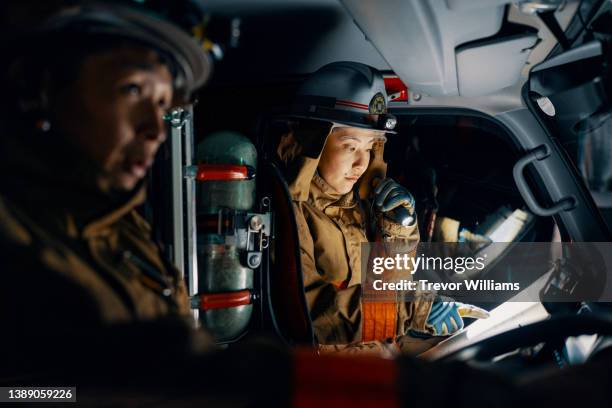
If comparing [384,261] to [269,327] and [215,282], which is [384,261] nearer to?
[269,327]

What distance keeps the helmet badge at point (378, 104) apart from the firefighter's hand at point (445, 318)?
1.28m

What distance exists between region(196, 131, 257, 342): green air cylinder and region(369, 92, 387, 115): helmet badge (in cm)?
77

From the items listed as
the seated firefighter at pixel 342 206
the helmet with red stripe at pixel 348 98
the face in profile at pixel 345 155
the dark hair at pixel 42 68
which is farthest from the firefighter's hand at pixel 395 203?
the dark hair at pixel 42 68

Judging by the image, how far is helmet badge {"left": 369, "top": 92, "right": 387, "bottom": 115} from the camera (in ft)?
8.42

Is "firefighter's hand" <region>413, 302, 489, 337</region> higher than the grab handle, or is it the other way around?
the grab handle

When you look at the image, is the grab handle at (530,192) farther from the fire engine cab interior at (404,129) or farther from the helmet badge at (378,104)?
the helmet badge at (378,104)

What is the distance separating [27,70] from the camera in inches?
44.7

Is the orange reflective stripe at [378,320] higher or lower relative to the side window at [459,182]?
lower

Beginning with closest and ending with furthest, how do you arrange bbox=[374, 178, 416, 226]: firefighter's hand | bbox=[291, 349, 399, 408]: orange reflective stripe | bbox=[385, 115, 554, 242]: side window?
1. bbox=[291, 349, 399, 408]: orange reflective stripe
2. bbox=[374, 178, 416, 226]: firefighter's hand
3. bbox=[385, 115, 554, 242]: side window

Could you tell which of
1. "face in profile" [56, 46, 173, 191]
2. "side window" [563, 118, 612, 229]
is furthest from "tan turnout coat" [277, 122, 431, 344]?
"face in profile" [56, 46, 173, 191]

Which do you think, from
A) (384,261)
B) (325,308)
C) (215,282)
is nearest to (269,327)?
(325,308)

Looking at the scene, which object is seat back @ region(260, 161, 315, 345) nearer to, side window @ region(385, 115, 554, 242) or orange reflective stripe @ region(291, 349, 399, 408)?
side window @ region(385, 115, 554, 242)

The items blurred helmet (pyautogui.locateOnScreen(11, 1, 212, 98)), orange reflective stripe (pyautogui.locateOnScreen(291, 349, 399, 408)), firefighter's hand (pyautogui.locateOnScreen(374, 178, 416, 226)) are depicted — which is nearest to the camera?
orange reflective stripe (pyautogui.locateOnScreen(291, 349, 399, 408))

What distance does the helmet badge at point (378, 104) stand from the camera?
2565 mm
